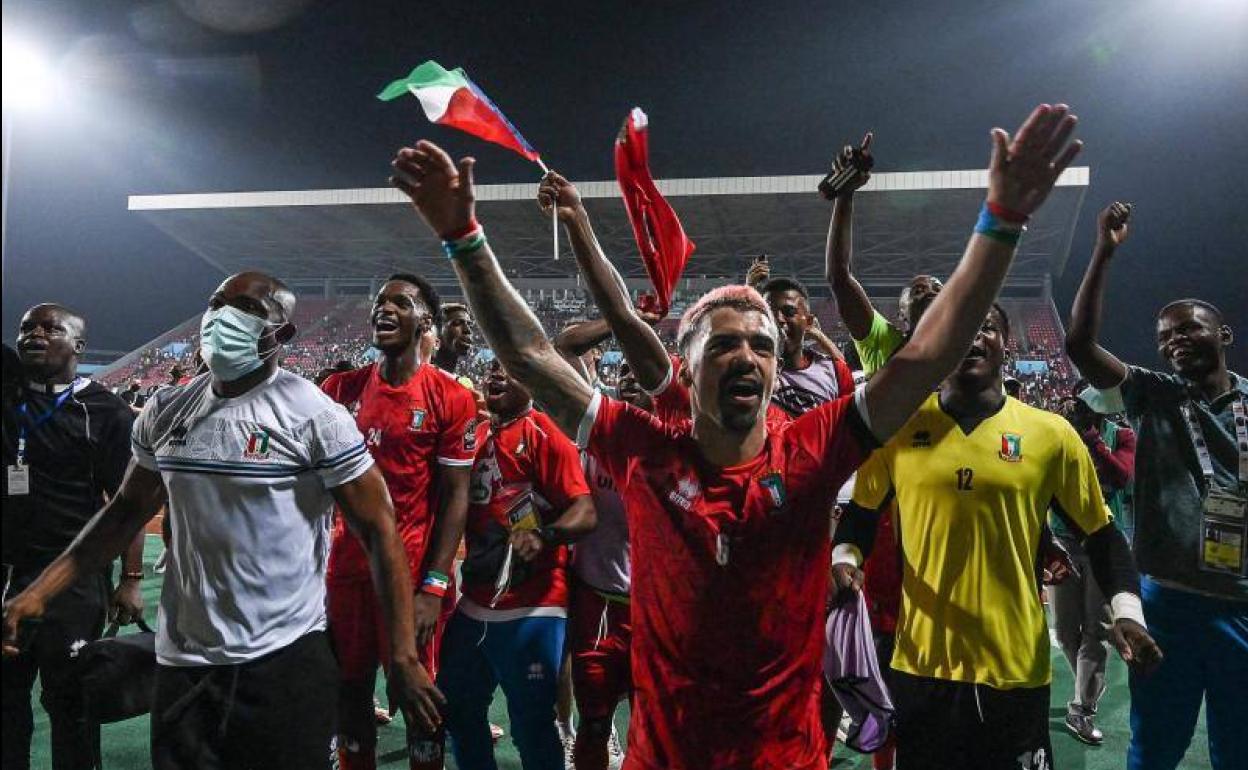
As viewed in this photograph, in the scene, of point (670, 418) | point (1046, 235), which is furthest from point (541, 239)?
point (670, 418)

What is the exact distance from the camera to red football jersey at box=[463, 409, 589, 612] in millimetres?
3826

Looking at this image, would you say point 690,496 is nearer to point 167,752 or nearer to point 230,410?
point 230,410

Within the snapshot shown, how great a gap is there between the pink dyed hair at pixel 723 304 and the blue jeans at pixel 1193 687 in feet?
8.12

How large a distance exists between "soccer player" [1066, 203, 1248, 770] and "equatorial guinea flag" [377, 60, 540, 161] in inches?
99.7

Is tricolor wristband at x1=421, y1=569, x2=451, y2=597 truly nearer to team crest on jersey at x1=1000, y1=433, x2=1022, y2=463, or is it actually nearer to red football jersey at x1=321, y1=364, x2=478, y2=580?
red football jersey at x1=321, y1=364, x2=478, y2=580

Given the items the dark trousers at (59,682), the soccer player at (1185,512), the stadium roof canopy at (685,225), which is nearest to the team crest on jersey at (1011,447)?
the soccer player at (1185,512)

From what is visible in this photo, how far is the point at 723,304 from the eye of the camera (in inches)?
90.0

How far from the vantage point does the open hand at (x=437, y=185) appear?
1.99 m

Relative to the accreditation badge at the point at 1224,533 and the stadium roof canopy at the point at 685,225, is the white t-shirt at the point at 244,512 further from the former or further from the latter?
the stadium roof canopy at the point at 685,225

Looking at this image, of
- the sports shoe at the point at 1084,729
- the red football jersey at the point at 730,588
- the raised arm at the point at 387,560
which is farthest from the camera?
the sports shoe at the point at 1084,729

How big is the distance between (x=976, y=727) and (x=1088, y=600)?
3.16 metres

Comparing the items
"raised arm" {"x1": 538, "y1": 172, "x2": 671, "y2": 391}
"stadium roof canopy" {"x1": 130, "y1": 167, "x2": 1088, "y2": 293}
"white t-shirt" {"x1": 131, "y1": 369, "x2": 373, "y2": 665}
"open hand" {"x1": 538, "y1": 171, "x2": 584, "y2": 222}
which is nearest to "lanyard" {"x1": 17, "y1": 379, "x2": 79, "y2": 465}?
"white t-shirt" {"x1": 131, "y1": 369, "x2": 373, "y2": 665}

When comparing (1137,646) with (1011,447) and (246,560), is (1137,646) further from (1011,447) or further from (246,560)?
(246,560)

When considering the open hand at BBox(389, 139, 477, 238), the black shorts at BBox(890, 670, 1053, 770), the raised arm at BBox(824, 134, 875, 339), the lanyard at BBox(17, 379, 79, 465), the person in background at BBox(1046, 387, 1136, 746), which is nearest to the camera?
the open hand at BBox(389, 139, 477, 238)
